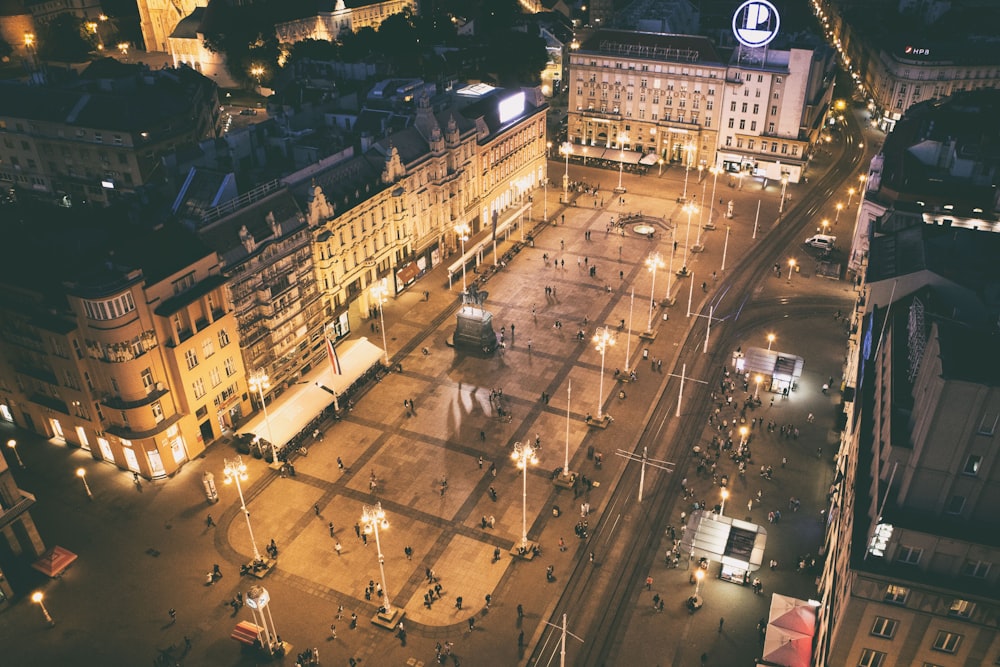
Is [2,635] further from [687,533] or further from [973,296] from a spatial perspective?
[973,296]

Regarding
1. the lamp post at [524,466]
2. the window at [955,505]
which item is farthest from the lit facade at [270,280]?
the window at [955,505]

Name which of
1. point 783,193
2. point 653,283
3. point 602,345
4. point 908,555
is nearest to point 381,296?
point 602,345

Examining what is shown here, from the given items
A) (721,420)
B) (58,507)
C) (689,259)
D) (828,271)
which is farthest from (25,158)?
(828,271)

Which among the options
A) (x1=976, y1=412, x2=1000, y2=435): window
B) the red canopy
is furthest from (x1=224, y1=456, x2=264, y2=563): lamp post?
Answer: (x1=976, y1=412, x2=1000, y2=435): window

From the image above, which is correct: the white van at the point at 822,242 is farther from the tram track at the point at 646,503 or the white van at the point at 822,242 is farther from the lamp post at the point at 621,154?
the lamp post at the point at 621,154

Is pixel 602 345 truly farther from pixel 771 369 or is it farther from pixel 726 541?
pixel 726 541

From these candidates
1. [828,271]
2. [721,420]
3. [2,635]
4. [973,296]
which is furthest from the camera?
[828,271]

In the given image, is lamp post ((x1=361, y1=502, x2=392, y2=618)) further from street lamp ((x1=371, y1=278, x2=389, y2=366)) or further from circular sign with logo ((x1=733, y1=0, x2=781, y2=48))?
circular sign with logo ((x1=733, y1=0, x2=781, y2=48))
